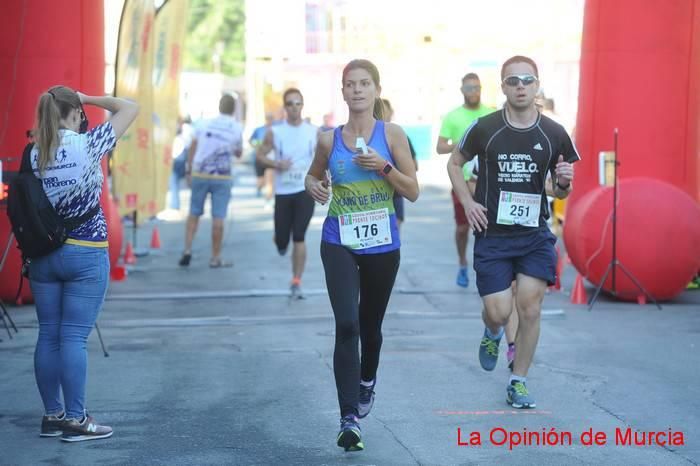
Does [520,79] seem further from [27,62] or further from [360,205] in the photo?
[27,62]

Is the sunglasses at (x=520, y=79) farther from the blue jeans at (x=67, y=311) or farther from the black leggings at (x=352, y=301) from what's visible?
the blue jeans at (x=67, y=311)

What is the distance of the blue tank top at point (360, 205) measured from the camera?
6129 mm

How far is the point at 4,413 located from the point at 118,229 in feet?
17.6

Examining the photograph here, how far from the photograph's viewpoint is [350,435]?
5945 millimetres

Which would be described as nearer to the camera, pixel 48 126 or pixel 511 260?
pixel 48 126

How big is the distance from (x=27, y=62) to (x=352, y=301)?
603 centimetres

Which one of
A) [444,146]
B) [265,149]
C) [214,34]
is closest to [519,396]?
[444,146]

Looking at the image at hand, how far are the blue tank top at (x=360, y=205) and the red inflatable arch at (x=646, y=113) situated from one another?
583cm

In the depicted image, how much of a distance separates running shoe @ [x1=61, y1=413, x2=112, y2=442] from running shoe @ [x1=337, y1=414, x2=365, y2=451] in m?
1.34

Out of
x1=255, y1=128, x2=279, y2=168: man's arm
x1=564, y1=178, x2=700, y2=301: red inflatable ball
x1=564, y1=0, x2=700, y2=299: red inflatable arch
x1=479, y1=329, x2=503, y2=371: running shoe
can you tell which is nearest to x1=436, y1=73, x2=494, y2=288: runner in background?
x1=564, y1=0, x2=700, y2=299: red inflatable arch

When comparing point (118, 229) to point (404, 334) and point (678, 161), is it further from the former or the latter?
point (678, 161)

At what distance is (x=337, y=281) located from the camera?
607cm

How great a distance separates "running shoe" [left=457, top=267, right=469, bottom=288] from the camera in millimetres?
12984

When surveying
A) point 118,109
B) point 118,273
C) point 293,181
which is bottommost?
point 118,273
